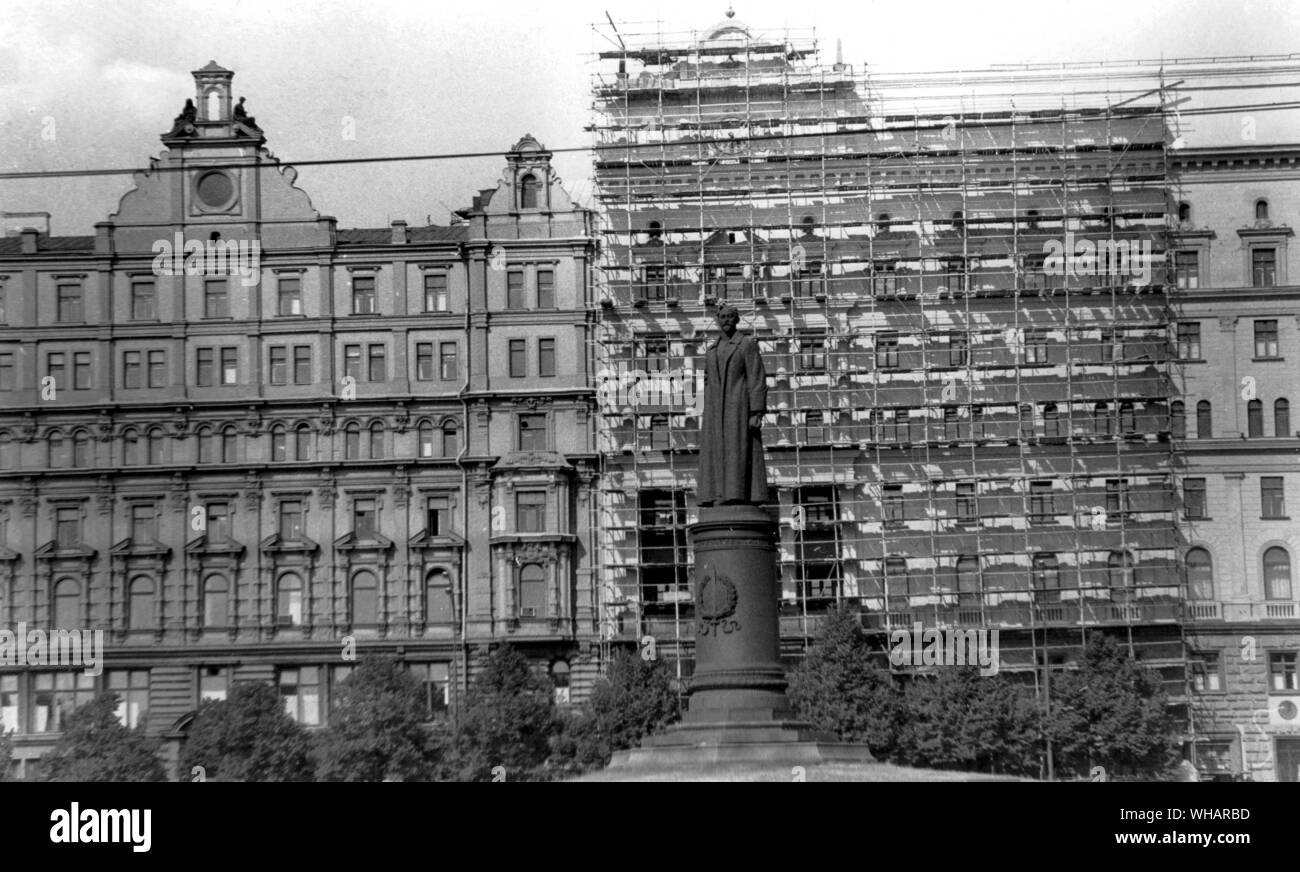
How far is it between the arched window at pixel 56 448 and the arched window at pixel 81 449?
0.99ft

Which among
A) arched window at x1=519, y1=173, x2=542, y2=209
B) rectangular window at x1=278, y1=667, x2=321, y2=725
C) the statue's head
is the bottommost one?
rectangular window at x1=278, y1=667, x2=321, y2=725

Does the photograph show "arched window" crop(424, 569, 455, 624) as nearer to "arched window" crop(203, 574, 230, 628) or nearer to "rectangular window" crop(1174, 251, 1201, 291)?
"arched window" crop(203, 574, 230, 628)

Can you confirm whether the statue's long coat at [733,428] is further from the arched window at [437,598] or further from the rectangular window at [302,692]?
the rectangular window at [302,692]

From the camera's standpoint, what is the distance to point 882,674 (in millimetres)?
57938

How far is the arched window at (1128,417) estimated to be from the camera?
214ft

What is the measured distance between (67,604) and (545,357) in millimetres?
17684

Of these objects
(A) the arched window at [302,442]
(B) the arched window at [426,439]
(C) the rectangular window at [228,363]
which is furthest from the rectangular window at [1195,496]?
(C) the rectangular window at [228,363]

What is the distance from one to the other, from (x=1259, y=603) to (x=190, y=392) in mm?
35344

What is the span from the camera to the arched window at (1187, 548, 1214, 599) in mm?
65387

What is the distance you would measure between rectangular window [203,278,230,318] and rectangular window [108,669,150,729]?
1227 cm

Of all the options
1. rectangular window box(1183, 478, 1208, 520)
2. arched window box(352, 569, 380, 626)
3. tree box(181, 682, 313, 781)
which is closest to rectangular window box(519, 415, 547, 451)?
arched window box(352, 569, 380, 626)

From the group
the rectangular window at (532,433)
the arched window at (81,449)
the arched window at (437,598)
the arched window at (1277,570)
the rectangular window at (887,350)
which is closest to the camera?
the rectangular window at (887,350)

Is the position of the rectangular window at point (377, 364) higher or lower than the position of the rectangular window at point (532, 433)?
higher

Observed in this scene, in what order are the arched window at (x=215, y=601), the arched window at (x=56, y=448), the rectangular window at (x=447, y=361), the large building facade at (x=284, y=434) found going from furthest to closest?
1. the rectangular window at (x=447, y=361)
2. the arched window at (x=56, y=448)
3. the arched window at (x=215, y=601)
4. the large building facade at (x=284, y=434)
